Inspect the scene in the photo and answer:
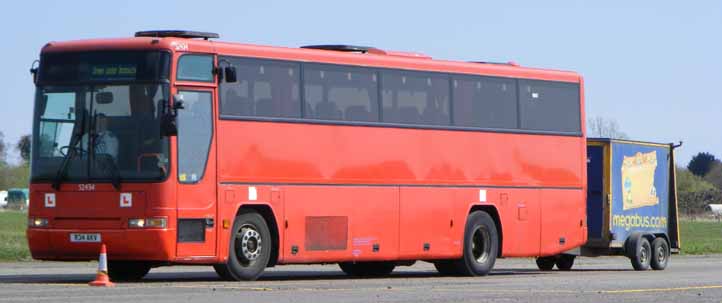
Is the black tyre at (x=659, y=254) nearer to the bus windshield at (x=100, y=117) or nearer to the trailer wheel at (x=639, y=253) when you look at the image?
the trailer wheel at (x=639, y=253)

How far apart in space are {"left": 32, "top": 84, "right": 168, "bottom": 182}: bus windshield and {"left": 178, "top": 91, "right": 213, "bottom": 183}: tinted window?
33 cm

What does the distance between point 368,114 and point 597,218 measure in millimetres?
8323

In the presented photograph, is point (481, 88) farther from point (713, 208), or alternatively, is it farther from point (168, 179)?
point (713, 208)

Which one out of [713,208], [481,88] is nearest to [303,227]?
[481,88]

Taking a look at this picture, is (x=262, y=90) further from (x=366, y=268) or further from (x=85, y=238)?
(x=366, y=268)

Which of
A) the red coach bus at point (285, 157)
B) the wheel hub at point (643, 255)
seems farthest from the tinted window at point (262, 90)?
the wheel hub at point (643, 255)

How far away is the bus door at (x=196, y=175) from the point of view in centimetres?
2264

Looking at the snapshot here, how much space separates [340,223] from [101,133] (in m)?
4.45

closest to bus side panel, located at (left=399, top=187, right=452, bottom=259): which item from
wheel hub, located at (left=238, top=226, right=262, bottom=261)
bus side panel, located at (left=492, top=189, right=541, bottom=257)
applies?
bus side panel, located at (left=492, top=189, right=541, bottom=257)

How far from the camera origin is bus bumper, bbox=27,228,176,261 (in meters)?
22.2

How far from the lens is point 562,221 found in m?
29.8

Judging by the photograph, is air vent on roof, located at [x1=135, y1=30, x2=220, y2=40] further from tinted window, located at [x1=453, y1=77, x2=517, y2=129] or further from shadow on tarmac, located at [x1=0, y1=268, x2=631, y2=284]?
tinted window, located at [x1=453, y1=77, x2=517, y2=129]

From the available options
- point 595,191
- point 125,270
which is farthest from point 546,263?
point 125,270

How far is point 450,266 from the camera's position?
28.1m
